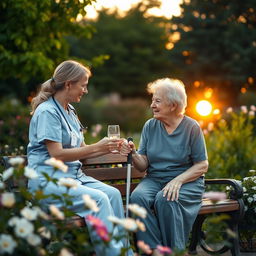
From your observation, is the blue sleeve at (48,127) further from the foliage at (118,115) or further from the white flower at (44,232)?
the foliage at (118,115)

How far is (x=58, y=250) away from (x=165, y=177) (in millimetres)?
1741

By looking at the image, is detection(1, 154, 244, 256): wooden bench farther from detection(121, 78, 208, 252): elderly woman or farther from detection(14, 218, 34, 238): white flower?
detection(14, 218, 34, 238): white flower

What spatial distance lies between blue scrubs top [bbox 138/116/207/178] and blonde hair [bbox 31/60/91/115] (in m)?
0.88

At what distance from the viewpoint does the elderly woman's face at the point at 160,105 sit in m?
4.71

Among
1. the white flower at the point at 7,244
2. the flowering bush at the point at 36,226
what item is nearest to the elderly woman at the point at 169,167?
the flowering bush at the point at 36,226

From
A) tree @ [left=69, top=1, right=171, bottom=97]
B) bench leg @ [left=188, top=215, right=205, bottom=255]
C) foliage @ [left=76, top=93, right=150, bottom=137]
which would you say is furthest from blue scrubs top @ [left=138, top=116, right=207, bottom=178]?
tree @ [left=69, top=1, right=171, bottom=97]

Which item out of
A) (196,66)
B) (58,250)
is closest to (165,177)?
(58,250)

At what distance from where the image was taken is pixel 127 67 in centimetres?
5166

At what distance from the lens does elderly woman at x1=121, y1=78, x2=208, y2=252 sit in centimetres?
444

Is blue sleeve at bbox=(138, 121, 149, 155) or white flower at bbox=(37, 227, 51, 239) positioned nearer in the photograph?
white flower at bbox=(37, 227, 51, 239)

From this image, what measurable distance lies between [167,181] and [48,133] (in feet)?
3.85

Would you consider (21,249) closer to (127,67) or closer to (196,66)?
(196,66)

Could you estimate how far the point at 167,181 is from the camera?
4.76 m

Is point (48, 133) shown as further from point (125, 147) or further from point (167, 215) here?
point (167, 215)
